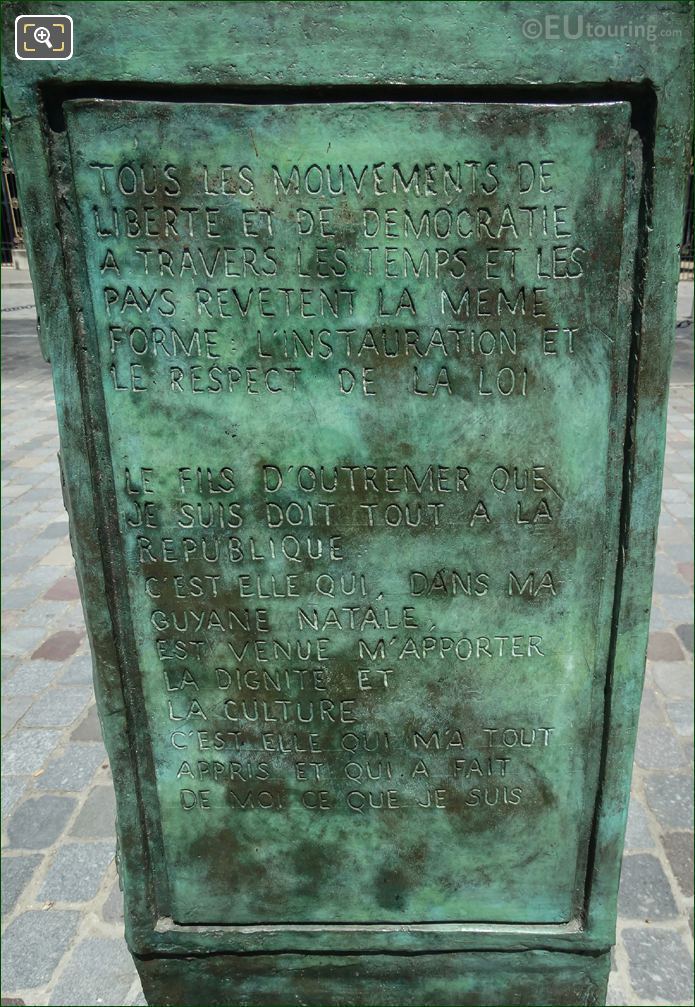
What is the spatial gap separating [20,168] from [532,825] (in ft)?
A: 5.94

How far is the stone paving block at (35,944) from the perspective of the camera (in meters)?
2.23

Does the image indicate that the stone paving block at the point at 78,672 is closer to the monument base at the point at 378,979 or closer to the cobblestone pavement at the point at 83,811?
the cobblestone pavement at the point at 83,811

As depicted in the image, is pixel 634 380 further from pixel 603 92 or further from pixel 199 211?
pixel 199 211

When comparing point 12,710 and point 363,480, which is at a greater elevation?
point 363,480

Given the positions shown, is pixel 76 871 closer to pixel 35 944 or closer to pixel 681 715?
pixel 35 944

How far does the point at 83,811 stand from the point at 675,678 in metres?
2.59

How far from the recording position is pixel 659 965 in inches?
87.8

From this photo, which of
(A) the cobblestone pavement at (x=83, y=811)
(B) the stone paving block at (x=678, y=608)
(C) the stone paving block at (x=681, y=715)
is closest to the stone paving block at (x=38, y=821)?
(A) the cobblestone pavement at (x=83, y=811)

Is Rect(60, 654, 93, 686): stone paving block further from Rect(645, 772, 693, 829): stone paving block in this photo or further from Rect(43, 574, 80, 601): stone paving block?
Rect(645, 772, 693, 829): stone paving block

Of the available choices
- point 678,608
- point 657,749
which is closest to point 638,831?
point 657,749

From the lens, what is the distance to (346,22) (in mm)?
1314

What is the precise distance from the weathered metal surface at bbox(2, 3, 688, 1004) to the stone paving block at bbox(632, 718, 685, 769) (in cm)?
119

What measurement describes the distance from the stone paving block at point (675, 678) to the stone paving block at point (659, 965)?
1.27m

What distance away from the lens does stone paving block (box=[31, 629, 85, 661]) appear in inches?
151
